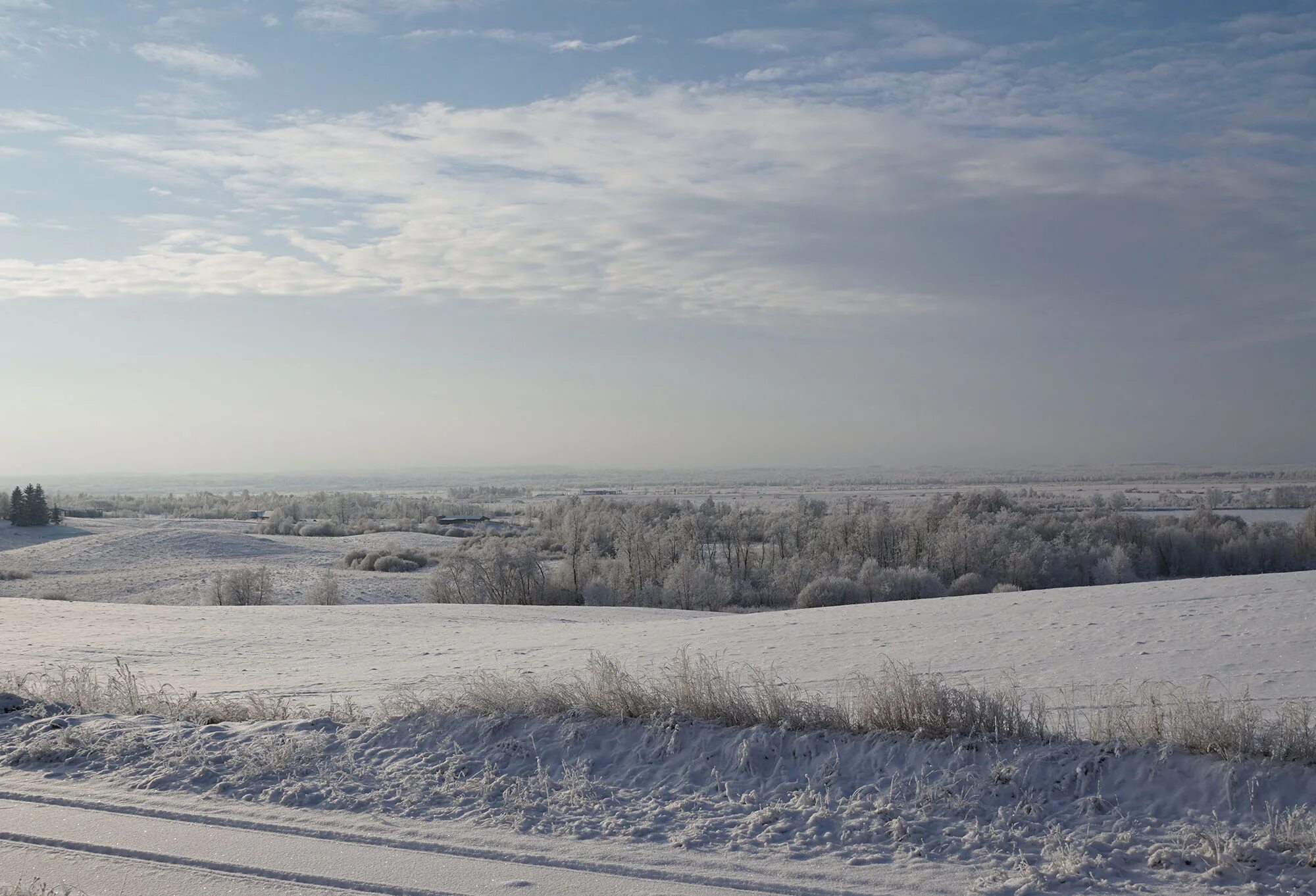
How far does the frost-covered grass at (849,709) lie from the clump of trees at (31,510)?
252 ft

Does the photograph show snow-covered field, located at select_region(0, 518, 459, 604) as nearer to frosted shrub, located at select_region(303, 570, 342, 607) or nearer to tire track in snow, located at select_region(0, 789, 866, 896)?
frosted shrub, located at select_region(303, 570, 342, 607)

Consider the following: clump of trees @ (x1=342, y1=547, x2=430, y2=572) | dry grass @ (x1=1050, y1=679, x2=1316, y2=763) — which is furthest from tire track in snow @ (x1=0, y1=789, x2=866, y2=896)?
clump of trees @ (x1=342, y1=547, x2=430, y2=572)

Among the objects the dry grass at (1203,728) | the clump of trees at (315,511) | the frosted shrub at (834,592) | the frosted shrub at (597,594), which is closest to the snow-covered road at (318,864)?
the dry grass at (1203,728)

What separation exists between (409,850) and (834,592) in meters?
37.6

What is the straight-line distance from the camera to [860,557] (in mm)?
51656

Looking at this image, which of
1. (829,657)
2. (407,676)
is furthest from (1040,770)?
(407,676)

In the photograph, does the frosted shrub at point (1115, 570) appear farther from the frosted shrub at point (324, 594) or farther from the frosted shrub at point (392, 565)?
the frosted shrub at point (392, 565)

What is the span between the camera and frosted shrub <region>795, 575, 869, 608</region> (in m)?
41.8

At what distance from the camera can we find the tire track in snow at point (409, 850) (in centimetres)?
557

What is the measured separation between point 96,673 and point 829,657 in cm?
1105

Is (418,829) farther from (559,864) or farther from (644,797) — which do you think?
(644,797)

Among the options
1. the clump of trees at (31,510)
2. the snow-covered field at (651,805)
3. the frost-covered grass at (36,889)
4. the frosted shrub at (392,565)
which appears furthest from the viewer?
the clump of trees at (31,510)

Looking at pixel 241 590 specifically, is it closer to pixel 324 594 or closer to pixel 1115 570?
pixel 324 594

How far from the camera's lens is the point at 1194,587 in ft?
63.7
